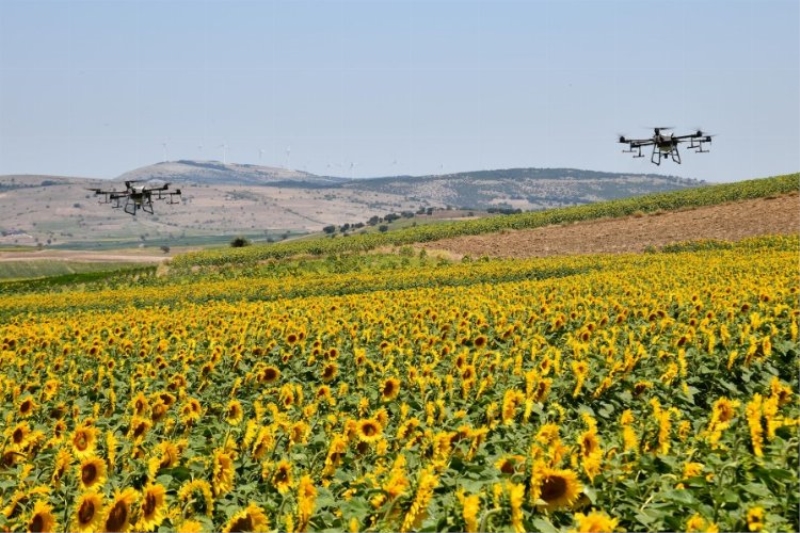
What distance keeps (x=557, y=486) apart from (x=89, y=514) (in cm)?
287

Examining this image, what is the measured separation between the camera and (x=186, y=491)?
5.19 meters

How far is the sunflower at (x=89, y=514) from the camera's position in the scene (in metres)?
4.57

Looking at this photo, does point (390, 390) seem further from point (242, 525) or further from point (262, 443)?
point (242, 525)

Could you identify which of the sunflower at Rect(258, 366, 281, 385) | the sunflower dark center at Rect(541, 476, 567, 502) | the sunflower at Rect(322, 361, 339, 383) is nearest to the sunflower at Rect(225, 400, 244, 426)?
the sunflower at Rect(258, 366, 281, 385)

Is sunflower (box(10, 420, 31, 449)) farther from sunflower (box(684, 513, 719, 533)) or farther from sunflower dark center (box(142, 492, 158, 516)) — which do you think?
sunflower (box(684, 513, 719, 533))

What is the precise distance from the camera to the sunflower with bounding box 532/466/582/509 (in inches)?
170

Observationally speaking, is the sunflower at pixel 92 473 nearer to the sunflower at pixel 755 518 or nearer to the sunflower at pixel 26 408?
the sunflower at pixel 26 408

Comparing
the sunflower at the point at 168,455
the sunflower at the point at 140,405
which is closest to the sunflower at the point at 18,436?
the sunflower at the point at 140,405

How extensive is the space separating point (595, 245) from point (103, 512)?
50.1 meters

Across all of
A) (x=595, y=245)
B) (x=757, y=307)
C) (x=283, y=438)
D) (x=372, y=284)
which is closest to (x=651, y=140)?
(x=595, y=245)

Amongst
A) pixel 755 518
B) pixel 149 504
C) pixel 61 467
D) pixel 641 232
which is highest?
pixel 755 518

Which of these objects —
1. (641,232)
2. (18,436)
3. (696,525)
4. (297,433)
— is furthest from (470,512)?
(641,232)

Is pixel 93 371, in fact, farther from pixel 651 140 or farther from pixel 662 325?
pixel 651 140

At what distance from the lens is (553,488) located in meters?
4.37
